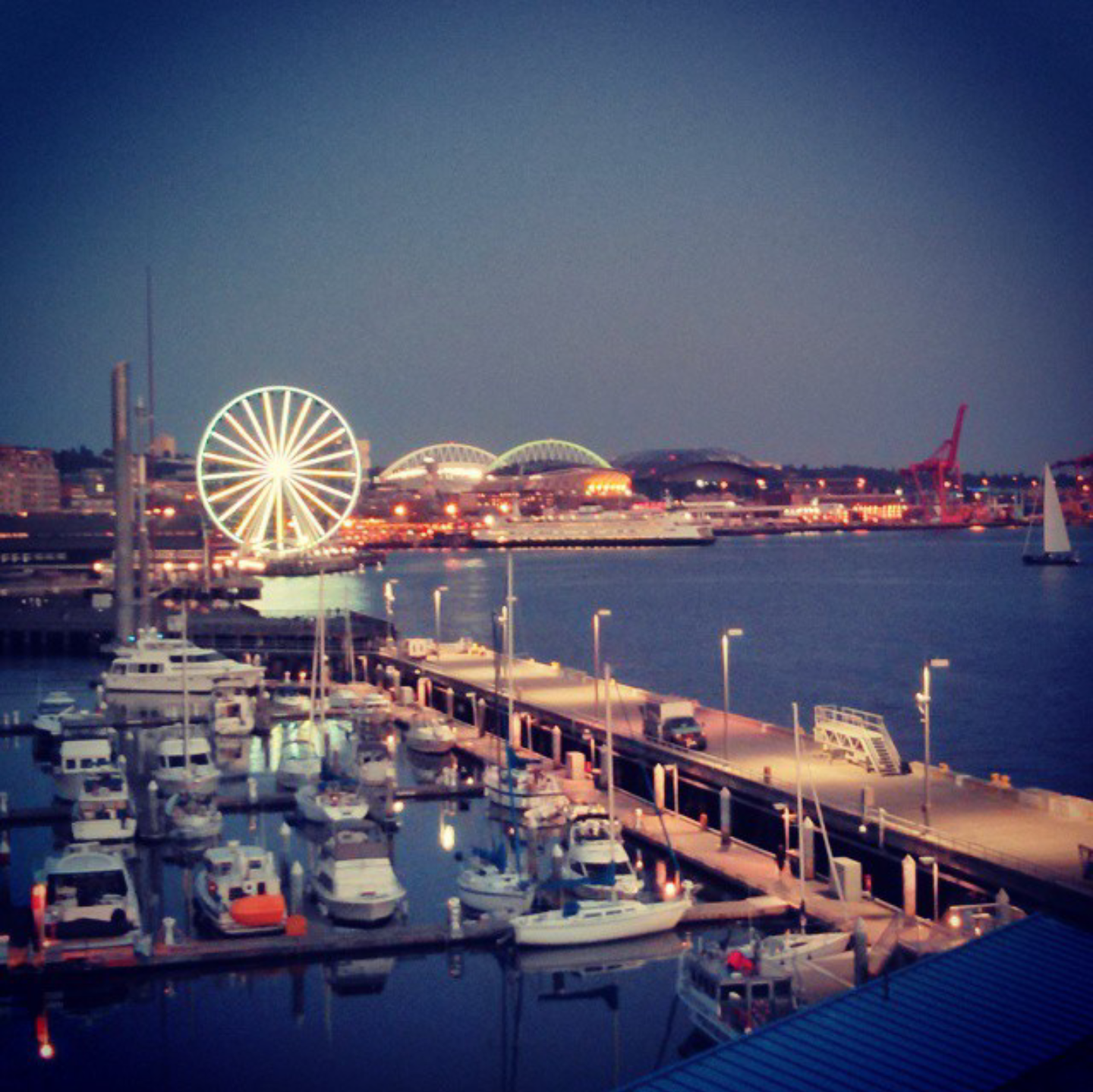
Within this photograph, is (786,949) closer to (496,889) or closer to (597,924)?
(597,924)

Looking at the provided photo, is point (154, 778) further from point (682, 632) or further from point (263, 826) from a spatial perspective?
point (682, 632)

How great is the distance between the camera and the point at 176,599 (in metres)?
62.2

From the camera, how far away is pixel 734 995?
442 inches

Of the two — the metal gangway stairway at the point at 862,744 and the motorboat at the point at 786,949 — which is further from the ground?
the metal gangway stairway at the point at 862,744

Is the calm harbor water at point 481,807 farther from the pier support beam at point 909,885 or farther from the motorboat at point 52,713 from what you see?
the pier support beam at point 909,885

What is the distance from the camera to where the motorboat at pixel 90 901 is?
13.3 m

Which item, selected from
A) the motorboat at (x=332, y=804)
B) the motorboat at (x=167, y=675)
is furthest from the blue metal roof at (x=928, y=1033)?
the motorboat at (x=167, y=675)

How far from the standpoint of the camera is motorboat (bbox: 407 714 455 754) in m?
24.1

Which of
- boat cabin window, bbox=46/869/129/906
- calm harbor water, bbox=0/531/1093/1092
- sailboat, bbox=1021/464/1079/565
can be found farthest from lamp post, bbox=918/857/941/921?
sailboat, bbox=1021/464/1079/565

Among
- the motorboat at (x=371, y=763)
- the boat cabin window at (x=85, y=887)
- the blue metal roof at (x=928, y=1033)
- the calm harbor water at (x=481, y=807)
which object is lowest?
the calm harbor water at (x=481, y=807)

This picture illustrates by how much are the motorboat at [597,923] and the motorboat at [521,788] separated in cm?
406

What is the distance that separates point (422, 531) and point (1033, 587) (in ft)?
237

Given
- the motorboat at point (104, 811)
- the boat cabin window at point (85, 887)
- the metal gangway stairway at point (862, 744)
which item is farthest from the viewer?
the metal gangway stairway at point (862, 744)

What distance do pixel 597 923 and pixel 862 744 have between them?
572 cm
